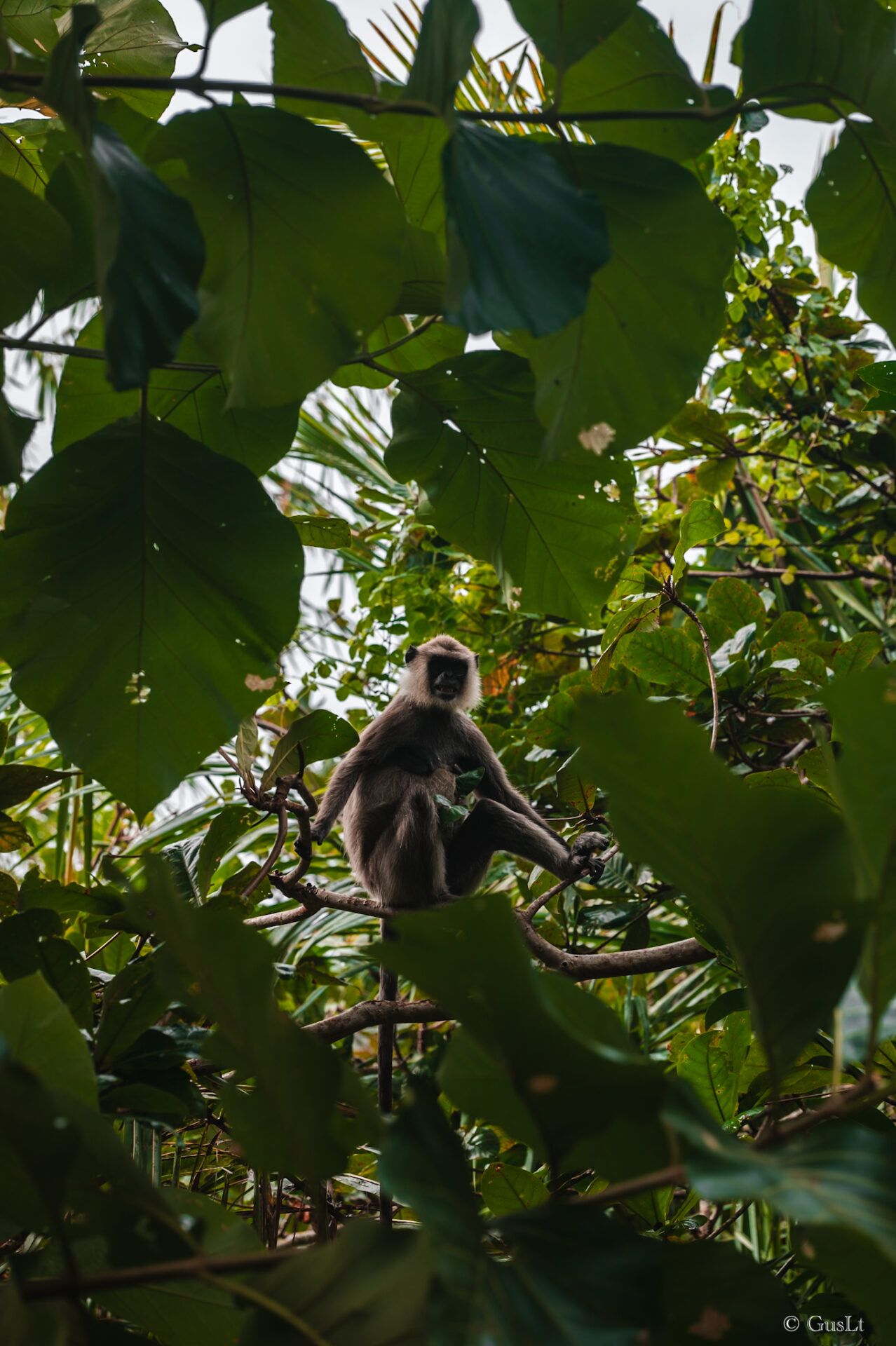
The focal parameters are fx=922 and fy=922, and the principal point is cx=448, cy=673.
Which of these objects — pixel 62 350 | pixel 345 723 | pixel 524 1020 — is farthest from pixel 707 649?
pixel 524 1020

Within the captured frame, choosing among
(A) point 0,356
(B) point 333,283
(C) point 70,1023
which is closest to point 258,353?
(B) point 333,283

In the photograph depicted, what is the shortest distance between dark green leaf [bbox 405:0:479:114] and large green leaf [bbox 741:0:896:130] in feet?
0.71

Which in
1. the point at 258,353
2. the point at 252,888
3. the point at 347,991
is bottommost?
the point at 347,991

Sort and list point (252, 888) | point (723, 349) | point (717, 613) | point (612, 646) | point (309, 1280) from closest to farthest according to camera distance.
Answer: point (309, 1280)
point (252, 888)
point (612, 646)
point (717, 613)
point (723, 349)

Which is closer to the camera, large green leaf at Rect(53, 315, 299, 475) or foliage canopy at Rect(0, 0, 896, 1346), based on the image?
foliage canopy at Rect(0, 0, 896, 1346)

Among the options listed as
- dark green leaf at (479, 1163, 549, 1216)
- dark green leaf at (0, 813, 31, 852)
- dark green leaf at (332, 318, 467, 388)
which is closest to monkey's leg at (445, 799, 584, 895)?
dark green leaf at (0, 813, 31, 852)

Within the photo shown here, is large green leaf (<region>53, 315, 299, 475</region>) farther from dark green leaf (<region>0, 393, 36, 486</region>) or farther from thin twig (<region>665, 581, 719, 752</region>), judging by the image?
thin twig (<region>665, 581, 719, 752</region>)

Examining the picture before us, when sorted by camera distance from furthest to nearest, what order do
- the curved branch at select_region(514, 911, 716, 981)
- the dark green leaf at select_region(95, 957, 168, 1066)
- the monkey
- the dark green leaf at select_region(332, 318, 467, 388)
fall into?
the monkey, the curved branch at select_region(514, 911, 716, 981), the dark green leaf at select_region(332, 318, 467, 388), the dark green leaf at select_region(95, 957, 168, 1066)

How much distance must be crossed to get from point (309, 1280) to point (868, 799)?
0.33 m

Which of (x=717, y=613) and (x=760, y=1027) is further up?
(x=717, y=613)

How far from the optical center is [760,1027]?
459mm

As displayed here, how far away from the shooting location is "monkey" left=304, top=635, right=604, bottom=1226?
2.95 m

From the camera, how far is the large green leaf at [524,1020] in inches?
16.8

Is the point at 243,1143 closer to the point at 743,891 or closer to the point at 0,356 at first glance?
the point at 743,891
